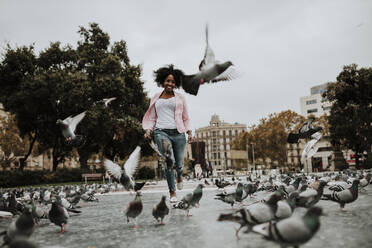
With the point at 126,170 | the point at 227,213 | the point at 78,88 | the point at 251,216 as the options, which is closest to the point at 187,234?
the point at 227,213

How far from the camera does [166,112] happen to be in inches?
239

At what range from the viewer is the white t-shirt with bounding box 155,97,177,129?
6062 mm

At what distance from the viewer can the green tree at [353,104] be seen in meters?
30.3

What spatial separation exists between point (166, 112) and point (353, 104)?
99.6ft

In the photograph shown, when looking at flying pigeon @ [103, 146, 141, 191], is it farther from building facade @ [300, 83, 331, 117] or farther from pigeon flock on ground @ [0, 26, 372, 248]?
building facade @ [300, 83, 331, 117]

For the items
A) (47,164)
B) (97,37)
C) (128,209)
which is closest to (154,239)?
(128,209)

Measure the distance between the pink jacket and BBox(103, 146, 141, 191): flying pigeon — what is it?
1.91 ft

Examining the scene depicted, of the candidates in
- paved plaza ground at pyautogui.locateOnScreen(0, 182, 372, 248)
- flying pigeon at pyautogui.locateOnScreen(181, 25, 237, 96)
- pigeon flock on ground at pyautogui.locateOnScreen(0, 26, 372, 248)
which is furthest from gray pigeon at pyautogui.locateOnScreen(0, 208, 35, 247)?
flying pigeon at pyautogui.locateOnScreen(181, 25, 237, 96)

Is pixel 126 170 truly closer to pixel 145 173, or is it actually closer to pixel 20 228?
pixel 20 228

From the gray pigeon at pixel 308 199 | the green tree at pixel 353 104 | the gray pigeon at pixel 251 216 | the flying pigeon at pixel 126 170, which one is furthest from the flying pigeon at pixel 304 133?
the green tree at pixel 353 104

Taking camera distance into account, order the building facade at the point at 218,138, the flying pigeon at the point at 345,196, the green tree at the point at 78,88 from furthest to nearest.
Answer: the building facade at the point at 218,138 < the green tree at the point at 78,88 < the flying pigeon at the point at 345,196

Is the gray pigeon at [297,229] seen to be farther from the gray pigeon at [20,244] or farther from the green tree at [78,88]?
the green tree at [78,88]

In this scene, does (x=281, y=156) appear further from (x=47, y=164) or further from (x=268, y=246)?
(x=47, y=164)

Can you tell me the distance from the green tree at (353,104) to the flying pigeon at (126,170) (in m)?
29.6
